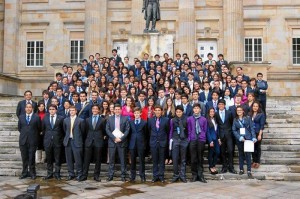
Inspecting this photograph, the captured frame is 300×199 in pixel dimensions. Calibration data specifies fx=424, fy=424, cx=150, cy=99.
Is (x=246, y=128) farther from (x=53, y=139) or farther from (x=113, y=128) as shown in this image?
(x=53, y=139)

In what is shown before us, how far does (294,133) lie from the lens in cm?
1336

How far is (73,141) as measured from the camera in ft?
35.3

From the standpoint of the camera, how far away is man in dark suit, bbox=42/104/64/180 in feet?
35.7

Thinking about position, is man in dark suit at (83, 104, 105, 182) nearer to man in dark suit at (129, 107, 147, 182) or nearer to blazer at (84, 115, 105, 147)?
blazer at (84, 115, 105, 147)

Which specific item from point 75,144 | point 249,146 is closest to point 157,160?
point 75,144

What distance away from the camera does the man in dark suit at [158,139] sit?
1050cm

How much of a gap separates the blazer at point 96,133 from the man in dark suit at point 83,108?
813 millimetres

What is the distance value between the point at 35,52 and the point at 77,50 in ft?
10.6

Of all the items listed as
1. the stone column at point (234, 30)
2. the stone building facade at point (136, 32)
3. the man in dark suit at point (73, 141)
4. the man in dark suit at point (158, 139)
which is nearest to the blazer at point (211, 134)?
the man in dark suit at point (158, 139)

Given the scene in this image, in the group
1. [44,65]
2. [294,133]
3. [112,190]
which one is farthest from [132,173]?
[44,65]

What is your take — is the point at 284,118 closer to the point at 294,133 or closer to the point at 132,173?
the point at 294,133

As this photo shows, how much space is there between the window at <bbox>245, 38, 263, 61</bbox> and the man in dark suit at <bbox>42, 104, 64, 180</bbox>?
74.2 feet

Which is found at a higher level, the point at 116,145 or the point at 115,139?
the point at 115,139

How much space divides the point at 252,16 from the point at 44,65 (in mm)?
15828
